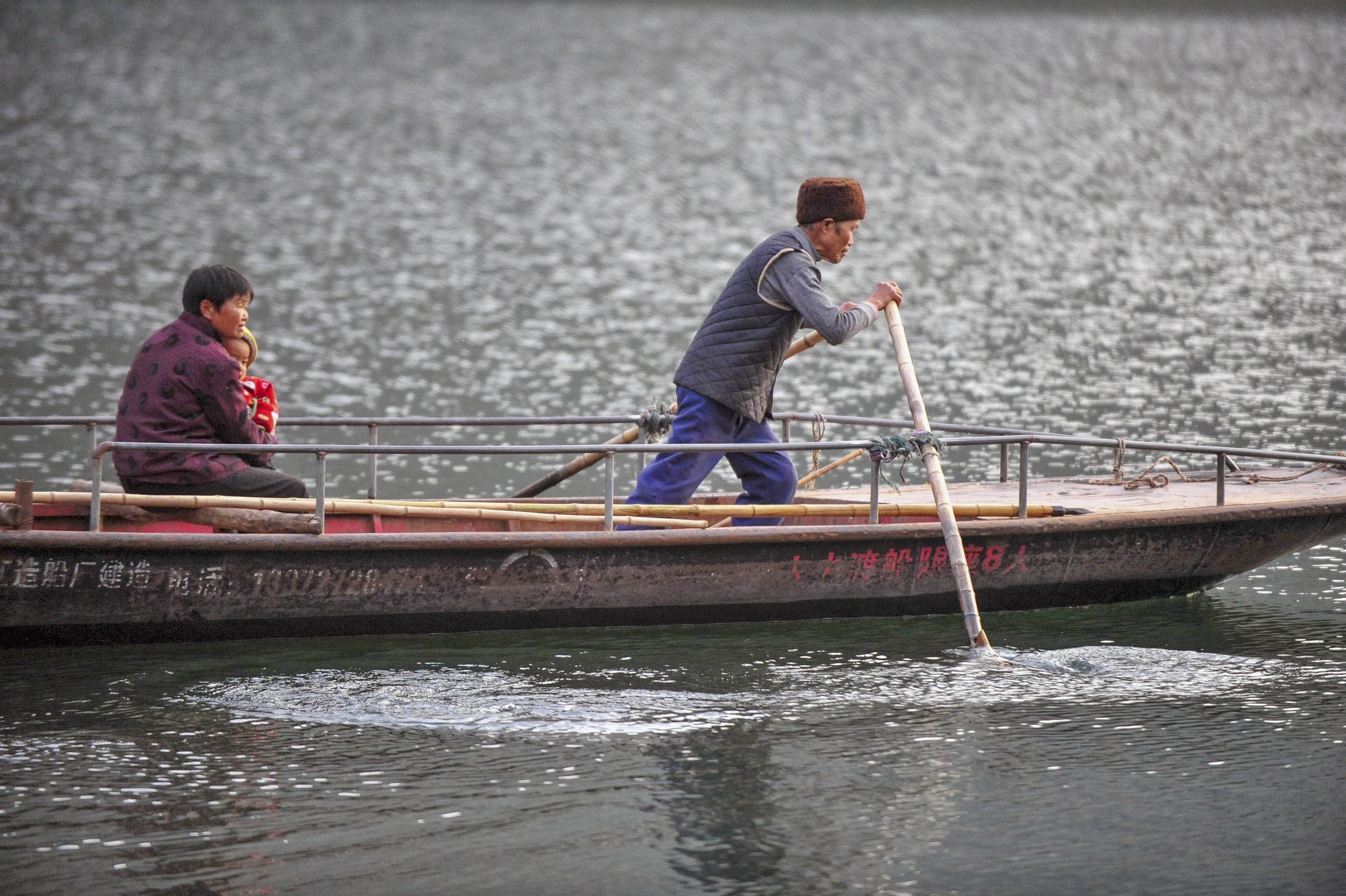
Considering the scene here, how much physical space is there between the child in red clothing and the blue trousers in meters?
1.83

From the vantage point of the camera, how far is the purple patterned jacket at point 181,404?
8344 millimetres

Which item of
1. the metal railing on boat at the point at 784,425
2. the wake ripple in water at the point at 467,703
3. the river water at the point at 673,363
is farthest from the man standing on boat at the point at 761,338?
the wake ripple in water at the point at 467,703

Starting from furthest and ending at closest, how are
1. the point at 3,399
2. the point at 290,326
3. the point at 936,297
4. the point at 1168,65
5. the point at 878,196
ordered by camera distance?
1. the point at 1168,65
2. the point at 878,196
3. the point at 936,297
4. the point at 290,326
5. the point at 3,399

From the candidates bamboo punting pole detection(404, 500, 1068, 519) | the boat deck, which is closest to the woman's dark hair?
bamboo punting pole detection(404, 500, 1068, 519)

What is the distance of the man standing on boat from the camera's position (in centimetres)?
850

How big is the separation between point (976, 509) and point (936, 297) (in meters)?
14.7

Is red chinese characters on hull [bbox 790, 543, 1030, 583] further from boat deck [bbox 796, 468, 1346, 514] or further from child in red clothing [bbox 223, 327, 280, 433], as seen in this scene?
child in red clothing [bbox 223, 327, 280, 433]

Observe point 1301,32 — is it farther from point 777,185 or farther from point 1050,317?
point 1050,317

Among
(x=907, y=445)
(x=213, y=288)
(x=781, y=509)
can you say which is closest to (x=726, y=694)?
(x=781, y=509)

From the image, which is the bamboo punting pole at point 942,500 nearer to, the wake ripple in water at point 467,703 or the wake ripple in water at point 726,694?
the wake ripple in water at point 726,694

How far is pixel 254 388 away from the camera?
9016 millimetres

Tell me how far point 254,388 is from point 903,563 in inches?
127

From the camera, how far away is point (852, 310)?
8406 mm

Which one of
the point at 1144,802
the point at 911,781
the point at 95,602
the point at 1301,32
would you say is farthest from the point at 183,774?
the point at 1301,32
